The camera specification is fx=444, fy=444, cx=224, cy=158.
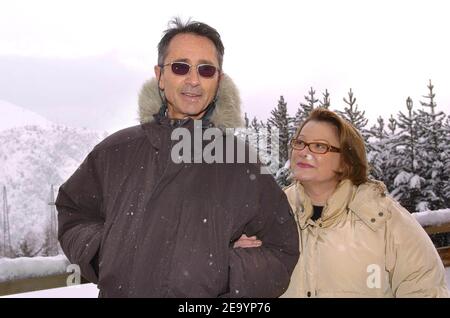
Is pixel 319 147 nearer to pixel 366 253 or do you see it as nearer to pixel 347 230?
pixel 347 230

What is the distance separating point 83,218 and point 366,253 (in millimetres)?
1826

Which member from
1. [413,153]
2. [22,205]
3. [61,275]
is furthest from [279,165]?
[61,275]

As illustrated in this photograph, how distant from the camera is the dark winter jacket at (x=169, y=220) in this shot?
2062 millimetres

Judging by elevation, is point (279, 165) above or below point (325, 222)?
above

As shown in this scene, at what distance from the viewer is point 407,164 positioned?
33219 millimetres

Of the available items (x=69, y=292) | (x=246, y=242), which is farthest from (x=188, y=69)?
(x=69, y=292)

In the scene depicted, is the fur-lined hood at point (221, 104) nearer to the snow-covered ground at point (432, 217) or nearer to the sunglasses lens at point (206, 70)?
the sunglasses lens at point (206, 70)

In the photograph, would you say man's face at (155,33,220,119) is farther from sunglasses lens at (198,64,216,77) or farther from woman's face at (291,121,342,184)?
woman's face at (291,121,342,184)

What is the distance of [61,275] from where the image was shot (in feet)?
12.3

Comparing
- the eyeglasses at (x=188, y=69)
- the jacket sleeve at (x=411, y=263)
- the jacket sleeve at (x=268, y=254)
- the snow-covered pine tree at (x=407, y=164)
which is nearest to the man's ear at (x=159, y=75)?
the eyeglasses at (x=188, y=69)

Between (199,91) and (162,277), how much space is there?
0.97 meters

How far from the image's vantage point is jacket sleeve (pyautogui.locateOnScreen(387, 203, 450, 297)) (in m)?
2.81

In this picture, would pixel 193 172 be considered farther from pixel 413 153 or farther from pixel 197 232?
pixel 413 153

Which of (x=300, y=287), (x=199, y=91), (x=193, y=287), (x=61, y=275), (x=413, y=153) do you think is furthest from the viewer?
(x=413, y=153)
